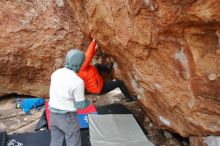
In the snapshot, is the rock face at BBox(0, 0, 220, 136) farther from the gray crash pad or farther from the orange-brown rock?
the gray crash pad

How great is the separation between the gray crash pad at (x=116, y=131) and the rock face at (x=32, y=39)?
1.62m

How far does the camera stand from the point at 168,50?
3.43m

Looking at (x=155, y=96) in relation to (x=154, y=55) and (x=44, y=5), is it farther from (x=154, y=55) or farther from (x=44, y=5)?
(x=44, y=5)

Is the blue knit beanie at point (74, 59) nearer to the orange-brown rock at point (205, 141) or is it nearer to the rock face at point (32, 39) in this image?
the orange-brown rock at point (205, 141)

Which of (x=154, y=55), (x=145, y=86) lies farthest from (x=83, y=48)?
(x=154, y=55)

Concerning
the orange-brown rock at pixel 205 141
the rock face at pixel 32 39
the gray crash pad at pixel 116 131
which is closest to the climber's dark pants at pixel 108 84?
the gray crash pad at pixel 116 131

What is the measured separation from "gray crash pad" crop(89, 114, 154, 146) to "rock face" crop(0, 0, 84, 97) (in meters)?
1.62

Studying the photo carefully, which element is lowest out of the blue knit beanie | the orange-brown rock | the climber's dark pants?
the orange-brown rock

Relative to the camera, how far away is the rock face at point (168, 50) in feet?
9.86

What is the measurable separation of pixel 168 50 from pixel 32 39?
345 cm

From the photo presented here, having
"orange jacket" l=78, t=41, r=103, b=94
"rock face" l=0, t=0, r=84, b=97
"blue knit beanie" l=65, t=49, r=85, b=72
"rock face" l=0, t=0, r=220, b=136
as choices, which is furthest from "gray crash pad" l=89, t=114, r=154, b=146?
"rock face" l=0, t=0, r=84, b=97

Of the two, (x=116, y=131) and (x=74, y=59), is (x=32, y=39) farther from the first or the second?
(x=74, y=59)

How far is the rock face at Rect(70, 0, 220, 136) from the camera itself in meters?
3.00

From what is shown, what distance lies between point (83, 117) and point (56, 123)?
1418 millimetres
